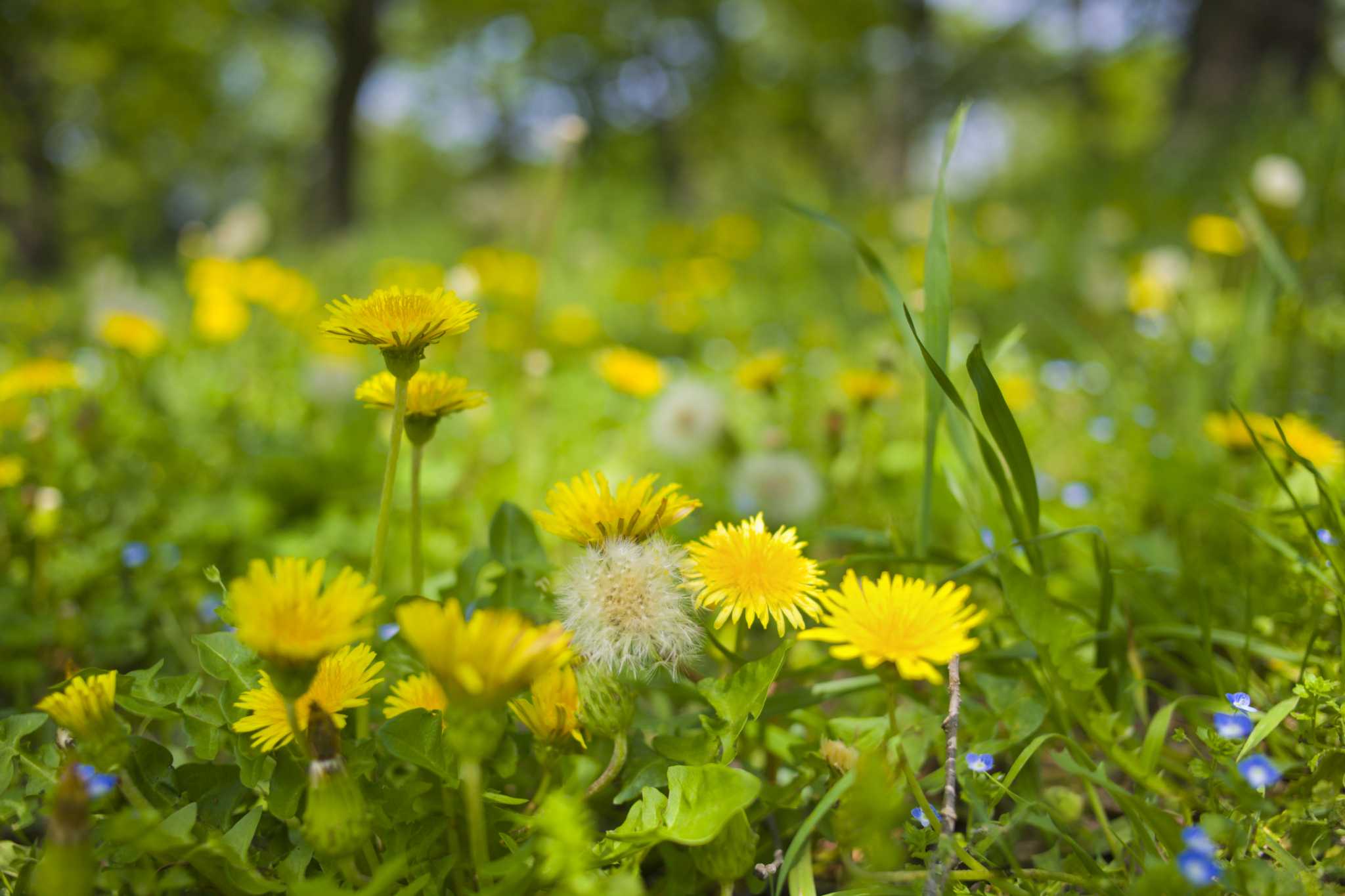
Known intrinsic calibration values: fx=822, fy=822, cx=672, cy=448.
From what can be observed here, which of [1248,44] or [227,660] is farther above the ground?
[1248,44]

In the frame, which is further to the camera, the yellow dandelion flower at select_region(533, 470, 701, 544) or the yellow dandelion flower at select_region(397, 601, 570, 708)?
the yellow dandelion flower at select_region(533, 470, 701, 544)

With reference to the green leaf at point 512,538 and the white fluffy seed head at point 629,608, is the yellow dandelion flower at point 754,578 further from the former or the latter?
the green leaf at point 512,538

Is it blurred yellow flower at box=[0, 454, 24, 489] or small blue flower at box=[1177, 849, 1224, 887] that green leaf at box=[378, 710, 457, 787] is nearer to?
small blue flower at box=[1177, 849, 1224, 887]

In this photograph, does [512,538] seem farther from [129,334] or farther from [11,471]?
[129,334]

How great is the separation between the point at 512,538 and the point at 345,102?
9.88 metres

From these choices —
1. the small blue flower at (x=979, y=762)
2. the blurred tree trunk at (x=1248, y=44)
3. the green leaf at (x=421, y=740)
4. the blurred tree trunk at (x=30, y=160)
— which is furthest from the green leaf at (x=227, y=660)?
the blurred tree trunk at (x=30, y=160)

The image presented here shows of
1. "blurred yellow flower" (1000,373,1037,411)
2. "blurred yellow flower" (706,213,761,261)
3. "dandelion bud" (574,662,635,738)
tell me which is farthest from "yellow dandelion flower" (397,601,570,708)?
"blurred yellow flower" (706,213,761,261)

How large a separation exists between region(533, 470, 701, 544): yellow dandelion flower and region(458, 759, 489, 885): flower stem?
0.65ft

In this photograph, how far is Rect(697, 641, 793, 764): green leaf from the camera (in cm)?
68

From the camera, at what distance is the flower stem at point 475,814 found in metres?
0.53

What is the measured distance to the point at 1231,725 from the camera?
642mm

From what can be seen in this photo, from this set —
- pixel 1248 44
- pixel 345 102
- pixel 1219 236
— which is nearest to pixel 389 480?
pixel 1219 236

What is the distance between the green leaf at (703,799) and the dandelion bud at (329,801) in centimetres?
23

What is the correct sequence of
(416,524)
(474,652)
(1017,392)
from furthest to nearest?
(1017,392), (416,524), (474,652)
